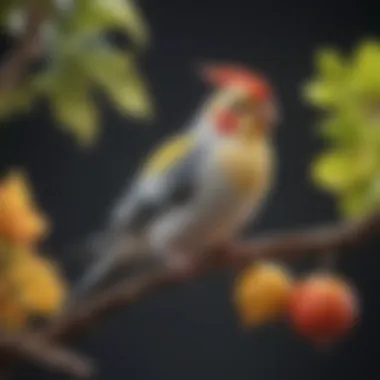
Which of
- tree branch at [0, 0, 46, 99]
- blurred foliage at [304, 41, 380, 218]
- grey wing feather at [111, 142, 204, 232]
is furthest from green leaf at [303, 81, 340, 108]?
tree branch at [0, 0, 46, 99]

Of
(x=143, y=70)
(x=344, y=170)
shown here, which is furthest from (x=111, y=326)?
(x=344, y=170)

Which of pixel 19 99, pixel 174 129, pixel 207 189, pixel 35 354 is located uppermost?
pixel 174 129

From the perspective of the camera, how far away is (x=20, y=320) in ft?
2.01

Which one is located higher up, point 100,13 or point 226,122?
point 226,122

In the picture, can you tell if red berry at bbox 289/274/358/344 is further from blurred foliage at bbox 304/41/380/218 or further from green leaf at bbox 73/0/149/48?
green leaf at bbox 73/0/149/48

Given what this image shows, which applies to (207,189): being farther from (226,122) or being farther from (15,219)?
(15,219)

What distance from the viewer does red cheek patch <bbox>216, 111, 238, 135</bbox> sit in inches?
29.2

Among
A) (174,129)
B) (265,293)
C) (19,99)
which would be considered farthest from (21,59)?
(174,129)

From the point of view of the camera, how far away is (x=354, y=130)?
2.09ft

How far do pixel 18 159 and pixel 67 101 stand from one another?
0.34 meters

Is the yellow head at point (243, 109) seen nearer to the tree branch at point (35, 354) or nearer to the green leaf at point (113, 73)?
the green leaf at point (113, 73)

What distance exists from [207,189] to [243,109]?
73 mm

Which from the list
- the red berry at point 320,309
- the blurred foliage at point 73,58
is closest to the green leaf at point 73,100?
the blurred foliage at point 73,58

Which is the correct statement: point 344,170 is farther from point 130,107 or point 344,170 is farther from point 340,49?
point 340,49
